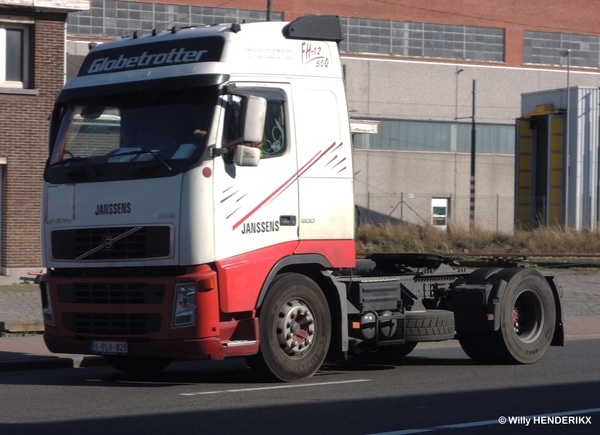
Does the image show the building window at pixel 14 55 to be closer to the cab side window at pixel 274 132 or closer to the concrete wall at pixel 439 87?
the cab side window at pixel 274 132

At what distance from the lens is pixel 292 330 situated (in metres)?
10.5

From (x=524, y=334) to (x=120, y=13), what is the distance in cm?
Result: 4186

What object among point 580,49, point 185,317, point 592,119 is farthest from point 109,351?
point 580,49

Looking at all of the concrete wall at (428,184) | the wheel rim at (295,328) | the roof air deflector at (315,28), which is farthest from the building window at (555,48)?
the wheel rim at (295,328)

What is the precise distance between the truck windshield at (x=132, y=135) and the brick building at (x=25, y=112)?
1304 cm

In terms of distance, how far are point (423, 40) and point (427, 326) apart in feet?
160

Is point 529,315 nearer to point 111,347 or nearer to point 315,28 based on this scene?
point 315,28

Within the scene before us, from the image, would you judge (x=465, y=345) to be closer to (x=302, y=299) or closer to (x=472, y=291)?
(x=472, y=291)

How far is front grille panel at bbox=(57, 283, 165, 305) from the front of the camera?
386 inches

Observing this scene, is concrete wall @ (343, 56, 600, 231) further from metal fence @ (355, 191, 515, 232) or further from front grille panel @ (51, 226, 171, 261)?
front grille panel @ (51, 226, 171, 261)

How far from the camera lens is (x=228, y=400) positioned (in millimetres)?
9273

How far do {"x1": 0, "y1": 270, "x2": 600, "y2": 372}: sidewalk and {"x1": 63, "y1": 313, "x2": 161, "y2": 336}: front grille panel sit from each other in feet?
6.40

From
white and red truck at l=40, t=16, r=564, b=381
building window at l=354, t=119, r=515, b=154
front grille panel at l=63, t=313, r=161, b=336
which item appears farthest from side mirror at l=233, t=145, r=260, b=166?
building window at l=354, t=119, r=515, b=154

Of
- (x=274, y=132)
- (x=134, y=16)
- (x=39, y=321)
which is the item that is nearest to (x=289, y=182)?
(x=274, y=132)
